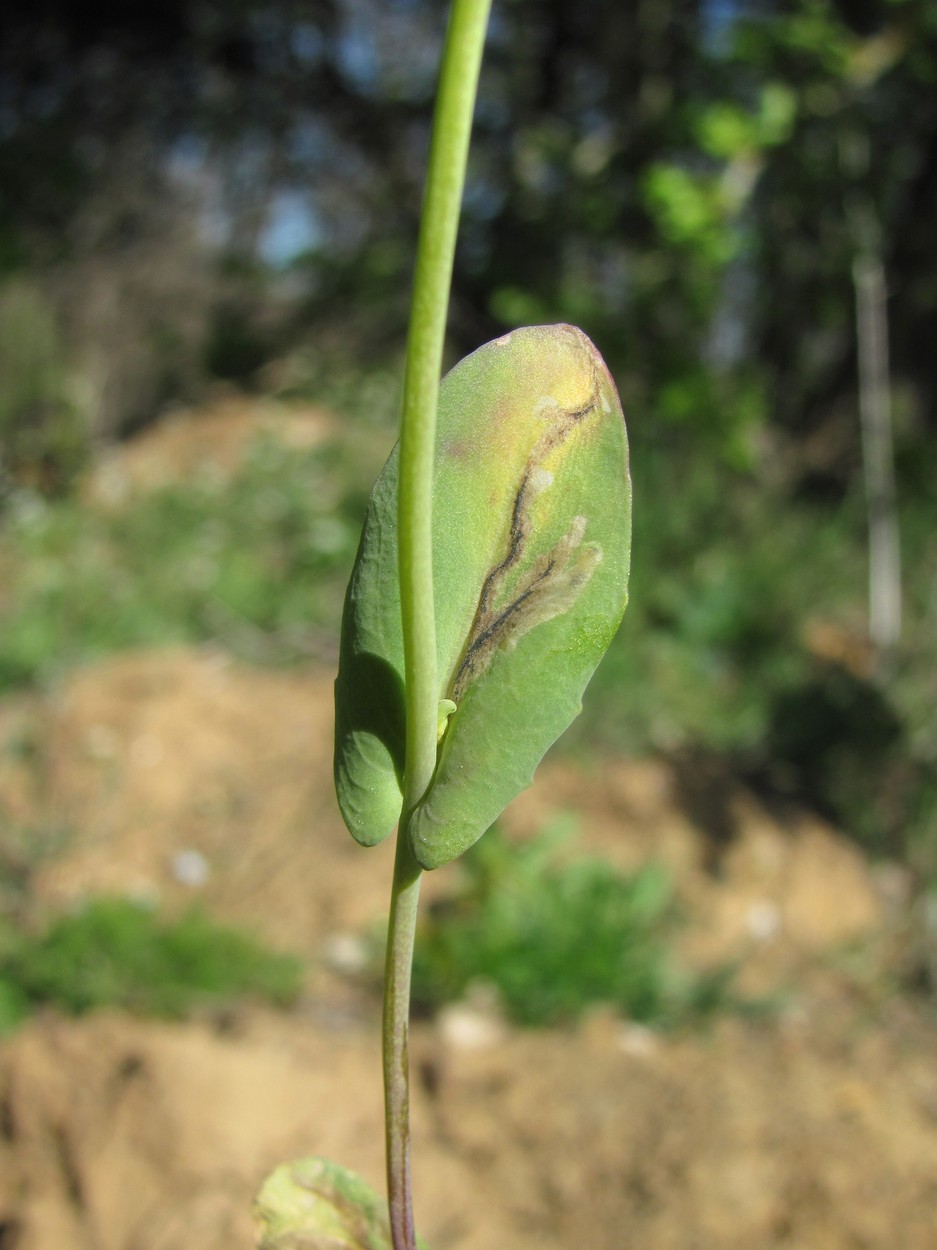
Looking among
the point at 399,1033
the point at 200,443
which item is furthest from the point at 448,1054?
the point at 200,443

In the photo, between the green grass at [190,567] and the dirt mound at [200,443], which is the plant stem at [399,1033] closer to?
the green grass at [190,567]

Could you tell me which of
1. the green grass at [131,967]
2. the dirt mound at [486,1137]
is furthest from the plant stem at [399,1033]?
the green grass at [131,967]

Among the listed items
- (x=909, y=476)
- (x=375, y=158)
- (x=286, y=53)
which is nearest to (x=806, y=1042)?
(x=909, y=476)

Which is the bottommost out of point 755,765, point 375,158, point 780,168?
point 755,765

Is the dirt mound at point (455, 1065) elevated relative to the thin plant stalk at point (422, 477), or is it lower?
lower

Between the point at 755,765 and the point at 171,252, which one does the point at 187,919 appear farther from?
the point at 171,252

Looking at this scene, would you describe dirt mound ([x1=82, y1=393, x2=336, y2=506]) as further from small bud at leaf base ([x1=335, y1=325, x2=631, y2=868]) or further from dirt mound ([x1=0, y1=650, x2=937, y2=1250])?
small bud at leaf base ([x1=335, y1=325, x2=631, y2=868])

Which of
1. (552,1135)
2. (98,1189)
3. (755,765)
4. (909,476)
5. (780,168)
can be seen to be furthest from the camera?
(909,476)
